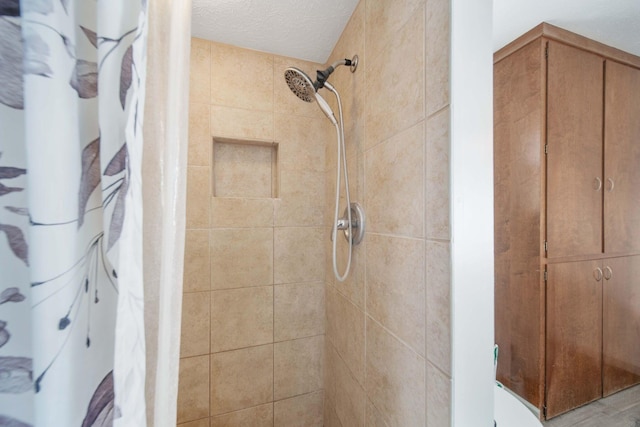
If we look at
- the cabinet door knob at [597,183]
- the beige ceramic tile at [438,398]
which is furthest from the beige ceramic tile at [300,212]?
the cabinet door knob at [597,183]

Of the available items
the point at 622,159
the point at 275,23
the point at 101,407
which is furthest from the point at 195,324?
the point at 622,159

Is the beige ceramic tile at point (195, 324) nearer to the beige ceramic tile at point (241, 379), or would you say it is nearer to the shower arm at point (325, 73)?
the beige ceramic tile at point (241, 379)

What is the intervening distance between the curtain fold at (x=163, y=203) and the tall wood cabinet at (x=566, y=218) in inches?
68.4

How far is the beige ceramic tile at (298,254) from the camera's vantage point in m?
1.29

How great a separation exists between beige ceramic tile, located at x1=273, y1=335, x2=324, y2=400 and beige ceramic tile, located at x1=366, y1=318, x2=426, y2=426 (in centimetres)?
54

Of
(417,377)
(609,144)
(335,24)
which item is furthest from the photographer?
(609,144)

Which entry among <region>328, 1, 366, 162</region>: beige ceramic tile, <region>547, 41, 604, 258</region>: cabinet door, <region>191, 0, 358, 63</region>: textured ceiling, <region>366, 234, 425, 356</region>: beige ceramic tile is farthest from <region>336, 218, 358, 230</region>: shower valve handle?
<region>547, 41, 604, 258</region>: cabinet door

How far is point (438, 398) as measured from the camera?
528 millimetres

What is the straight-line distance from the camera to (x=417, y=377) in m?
0.60

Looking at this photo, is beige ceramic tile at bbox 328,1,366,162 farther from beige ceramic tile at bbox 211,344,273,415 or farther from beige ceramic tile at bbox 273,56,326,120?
beige ceramic tile at bbox 211,344,273,415

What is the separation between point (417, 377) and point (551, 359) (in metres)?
1.33

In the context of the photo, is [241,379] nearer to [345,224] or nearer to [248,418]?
[248,418]

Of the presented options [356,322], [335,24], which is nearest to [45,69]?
[356,322]

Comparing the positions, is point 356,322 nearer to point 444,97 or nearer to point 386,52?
point 444,97
